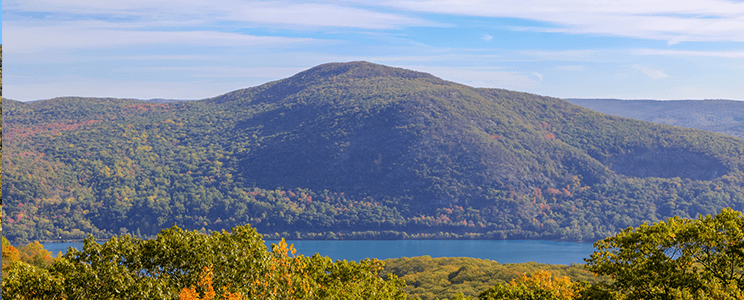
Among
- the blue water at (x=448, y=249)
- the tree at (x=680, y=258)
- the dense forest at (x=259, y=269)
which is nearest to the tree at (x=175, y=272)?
the dense forest at (x=259, y=269)

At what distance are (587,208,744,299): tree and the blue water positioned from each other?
115247mm

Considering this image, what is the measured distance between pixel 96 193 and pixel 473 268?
145 metres

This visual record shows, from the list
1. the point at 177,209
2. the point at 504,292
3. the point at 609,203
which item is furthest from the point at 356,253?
the point at 504,292

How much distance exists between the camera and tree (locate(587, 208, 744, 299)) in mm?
14688

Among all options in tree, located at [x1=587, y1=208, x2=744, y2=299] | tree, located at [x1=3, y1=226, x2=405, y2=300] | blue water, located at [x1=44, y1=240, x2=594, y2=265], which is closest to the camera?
tree, located at [x1=3, y1=226, x2=405, y2=300]

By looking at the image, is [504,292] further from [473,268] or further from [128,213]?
[128,213]

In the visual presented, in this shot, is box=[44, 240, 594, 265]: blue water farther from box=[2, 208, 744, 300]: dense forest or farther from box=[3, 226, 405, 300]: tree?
box=[3, 226, 405, 300]: tree

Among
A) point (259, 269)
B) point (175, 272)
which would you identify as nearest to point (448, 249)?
point (259, 269)

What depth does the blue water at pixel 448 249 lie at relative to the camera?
447 ft

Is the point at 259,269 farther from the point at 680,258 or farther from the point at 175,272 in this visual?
A: the point at 680,258

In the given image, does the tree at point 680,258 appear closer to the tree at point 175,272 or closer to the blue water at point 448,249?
the tree at point 175,272

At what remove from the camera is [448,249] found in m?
149

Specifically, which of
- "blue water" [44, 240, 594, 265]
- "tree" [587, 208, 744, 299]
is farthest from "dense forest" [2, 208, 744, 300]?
"blue water" [44, 240, 594, 265]

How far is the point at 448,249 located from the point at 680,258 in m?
136
